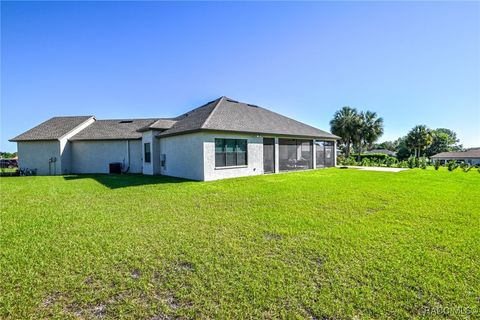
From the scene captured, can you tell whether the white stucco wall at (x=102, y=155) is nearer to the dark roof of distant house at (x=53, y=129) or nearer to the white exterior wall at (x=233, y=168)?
the dark roof of distant house at (x=53, y=129)

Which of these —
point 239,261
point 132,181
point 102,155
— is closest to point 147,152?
point 132,181

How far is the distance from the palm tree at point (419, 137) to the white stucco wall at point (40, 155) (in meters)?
55.6

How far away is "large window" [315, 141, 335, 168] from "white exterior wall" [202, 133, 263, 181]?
706 centimetres

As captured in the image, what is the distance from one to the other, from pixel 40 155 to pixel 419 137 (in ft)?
188

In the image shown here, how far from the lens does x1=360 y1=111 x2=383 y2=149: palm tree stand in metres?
37.8

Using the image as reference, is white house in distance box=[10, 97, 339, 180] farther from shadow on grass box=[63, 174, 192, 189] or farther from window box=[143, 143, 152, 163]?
shadow on grass box=[63, 174, 192, 189]

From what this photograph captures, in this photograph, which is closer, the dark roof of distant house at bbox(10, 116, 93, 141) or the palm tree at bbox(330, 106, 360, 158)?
the dark roof of distant house at bbox(10, 116, 93, 141)

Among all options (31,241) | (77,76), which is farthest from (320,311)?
(77,76)

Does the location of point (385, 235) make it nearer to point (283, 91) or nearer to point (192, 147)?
point (192, 147)

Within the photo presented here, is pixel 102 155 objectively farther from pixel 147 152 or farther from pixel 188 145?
pixel 188 145

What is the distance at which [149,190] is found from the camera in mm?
10000

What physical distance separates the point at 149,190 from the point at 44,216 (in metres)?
4.05

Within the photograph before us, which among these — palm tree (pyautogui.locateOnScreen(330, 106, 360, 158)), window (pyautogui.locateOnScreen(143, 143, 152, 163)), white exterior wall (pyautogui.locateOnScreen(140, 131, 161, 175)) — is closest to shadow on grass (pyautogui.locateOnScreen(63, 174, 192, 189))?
white exterior wall (pyautogui.locateOnScreen(140, 131, 161, 175))

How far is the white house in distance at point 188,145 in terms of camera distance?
43.9 feet
